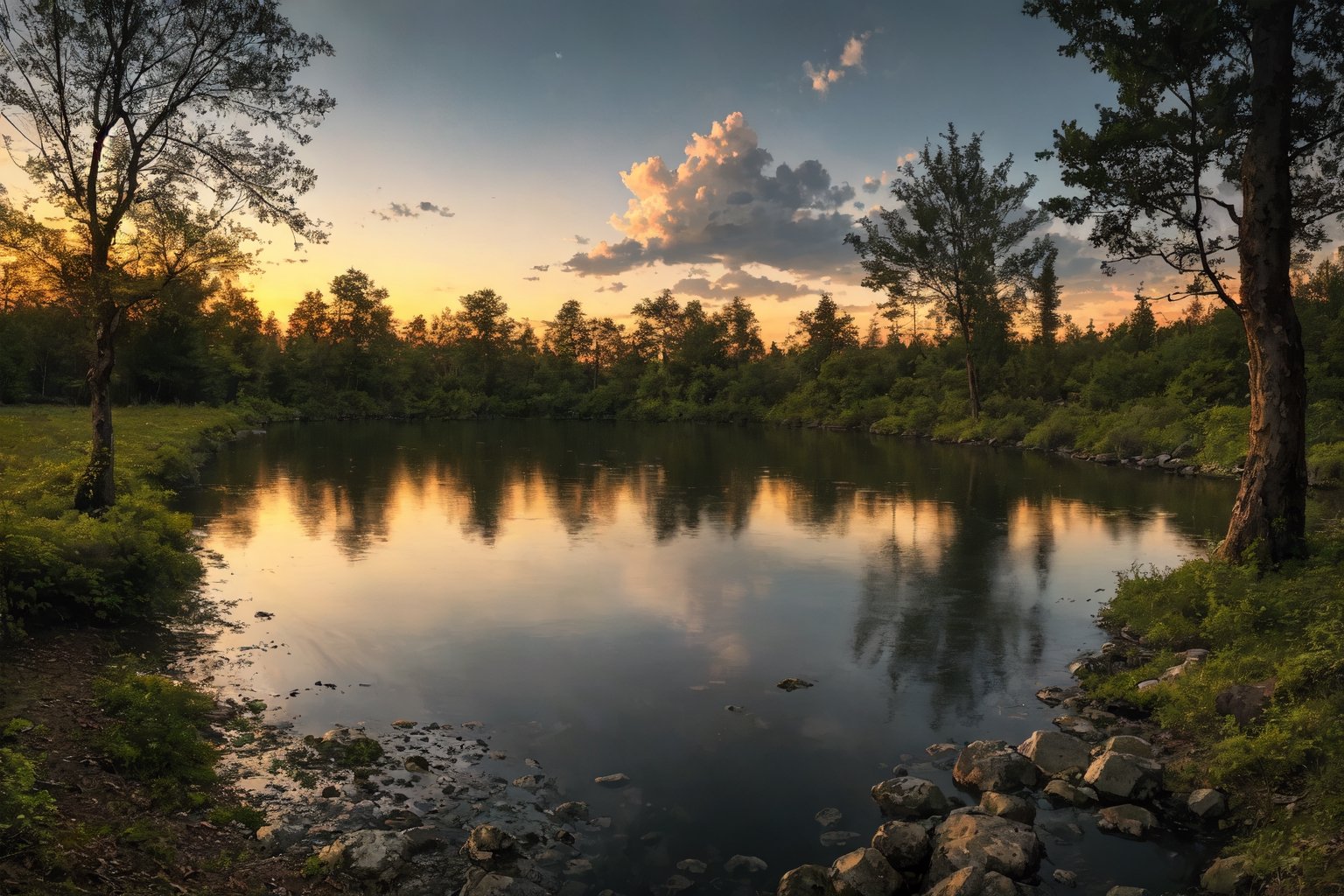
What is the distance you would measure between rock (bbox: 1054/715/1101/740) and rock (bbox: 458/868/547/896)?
683cm

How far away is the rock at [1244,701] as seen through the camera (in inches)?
332

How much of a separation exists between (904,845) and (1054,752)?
9.24 feet

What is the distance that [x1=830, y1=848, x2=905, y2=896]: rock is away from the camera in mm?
6422

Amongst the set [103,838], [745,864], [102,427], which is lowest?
[745,864]

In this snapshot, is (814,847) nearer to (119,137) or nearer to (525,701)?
(525,701)

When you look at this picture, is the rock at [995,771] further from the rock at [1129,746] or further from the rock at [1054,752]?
the rock at [1129,746]

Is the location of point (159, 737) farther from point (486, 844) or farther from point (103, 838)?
point (486, 844)

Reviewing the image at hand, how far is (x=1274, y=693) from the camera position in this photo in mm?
8320

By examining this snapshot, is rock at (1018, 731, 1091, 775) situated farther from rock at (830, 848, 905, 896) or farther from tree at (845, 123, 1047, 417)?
tree at (845, 123, 1047, 417)

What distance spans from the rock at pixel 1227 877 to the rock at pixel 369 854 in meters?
6.87

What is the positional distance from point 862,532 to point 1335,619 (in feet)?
46.0

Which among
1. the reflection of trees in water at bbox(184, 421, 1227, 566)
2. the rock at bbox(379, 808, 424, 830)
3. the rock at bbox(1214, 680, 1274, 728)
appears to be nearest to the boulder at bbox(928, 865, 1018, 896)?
the rock at bbox(1214, 680, 1274, 728)

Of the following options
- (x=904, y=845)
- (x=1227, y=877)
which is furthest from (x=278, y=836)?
(x=1227, y=877)

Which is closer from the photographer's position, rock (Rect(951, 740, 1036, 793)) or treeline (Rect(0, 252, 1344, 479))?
rock (Rect(951, 740, 1036, 793))
